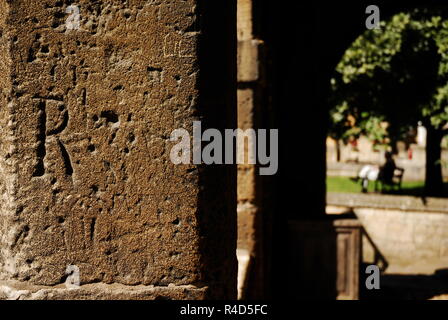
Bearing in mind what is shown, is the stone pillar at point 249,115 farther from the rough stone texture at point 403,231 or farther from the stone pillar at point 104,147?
the rough stone texture at point 403,231

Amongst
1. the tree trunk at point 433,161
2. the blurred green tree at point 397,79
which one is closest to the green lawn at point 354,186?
the tree trunk at point 433,161

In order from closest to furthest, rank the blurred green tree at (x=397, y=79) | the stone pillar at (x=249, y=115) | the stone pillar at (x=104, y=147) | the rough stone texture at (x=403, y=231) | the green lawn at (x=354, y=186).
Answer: the stone pillar at (x=104, y=147)
the stone pillar at (x=249, y=115)
the rough stone texture at (x=403, y=231)
the blurred green tree at (x=397, y=79)
the green lawn at (x=354, y=186)

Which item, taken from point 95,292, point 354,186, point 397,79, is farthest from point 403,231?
point 95,292

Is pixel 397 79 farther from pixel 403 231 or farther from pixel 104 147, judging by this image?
pixel 104 147

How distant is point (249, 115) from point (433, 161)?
9887 mm

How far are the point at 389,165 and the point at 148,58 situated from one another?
14.2 m

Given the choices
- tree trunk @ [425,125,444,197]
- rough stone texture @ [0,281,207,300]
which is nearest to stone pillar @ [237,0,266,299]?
rough stone texture @ [0,281,207,300]

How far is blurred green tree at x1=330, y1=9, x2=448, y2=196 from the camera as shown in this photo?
11695mm

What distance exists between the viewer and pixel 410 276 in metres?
9.24

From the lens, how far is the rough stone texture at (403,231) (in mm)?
10438

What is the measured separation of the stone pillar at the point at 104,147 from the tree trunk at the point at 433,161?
11846mm

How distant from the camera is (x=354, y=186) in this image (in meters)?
19.3
